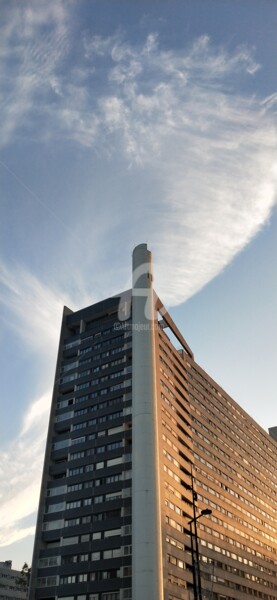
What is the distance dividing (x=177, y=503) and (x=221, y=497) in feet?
85.4

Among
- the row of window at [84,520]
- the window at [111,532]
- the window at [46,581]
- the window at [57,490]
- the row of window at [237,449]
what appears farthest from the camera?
the row of window at [237,449]

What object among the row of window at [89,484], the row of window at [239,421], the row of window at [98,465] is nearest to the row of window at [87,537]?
the row of window at [89,484]

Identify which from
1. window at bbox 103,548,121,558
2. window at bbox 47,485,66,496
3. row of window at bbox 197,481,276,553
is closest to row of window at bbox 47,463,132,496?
window at bbox 47,485,66,496

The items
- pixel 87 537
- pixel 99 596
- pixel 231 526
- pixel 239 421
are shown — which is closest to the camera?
pixel 99 596

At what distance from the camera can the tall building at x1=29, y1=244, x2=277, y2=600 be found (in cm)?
7631

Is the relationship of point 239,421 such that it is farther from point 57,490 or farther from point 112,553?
point 112,553

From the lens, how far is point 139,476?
244 ft

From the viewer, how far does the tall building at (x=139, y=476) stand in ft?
250

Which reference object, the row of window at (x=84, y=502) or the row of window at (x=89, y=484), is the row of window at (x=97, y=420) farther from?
the row of window at (x=84, y=502)

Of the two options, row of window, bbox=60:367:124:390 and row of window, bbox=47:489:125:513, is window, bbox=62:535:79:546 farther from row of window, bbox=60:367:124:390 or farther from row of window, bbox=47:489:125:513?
row of window, bbox=60:367:124:390

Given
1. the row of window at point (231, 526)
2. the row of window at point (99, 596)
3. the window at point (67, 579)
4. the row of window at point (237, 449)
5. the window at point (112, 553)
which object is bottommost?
the row of window at point (99, 596)

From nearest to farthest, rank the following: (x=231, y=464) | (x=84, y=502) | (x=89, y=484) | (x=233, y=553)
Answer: (x=84, y=502)
(x=89, y=484)
(x=233, y=553)
(x=231, y=464)

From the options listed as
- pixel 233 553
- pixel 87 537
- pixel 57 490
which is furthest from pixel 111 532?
pixel 233 553

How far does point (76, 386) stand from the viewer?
103375 millimetres
